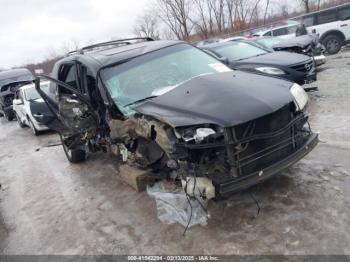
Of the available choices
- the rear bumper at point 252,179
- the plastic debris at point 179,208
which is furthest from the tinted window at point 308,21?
the plastic debris at point 179,208

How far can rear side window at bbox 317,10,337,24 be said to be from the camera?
563 inches

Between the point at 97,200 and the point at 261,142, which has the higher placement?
the point at 261,142

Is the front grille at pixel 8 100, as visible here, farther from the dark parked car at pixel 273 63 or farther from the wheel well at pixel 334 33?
the wheel well at pixel 334 33

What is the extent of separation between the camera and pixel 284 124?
3371 millimetres

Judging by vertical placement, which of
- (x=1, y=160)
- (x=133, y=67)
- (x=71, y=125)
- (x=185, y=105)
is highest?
(x=133, y=67)

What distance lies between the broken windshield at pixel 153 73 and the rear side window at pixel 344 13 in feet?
39.0

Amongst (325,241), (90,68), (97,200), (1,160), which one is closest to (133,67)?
(90,68)

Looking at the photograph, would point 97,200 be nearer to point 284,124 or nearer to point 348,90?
point 284,124

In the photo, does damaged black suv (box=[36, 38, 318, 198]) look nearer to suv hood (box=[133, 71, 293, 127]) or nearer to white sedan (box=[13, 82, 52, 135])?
suv hood (box=[133, 71, 293, 127])

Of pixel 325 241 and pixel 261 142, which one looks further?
pixel 261 142

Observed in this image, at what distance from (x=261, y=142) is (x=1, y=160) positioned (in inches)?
265

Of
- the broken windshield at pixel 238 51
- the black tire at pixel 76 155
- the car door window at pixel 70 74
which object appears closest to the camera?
the car door window at pixel 70 74

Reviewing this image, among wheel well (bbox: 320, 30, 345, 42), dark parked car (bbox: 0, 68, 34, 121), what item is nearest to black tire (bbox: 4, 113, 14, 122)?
dark parked car (bbox: 0, 68, 34, 121)

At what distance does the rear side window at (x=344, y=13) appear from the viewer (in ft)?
45.6
